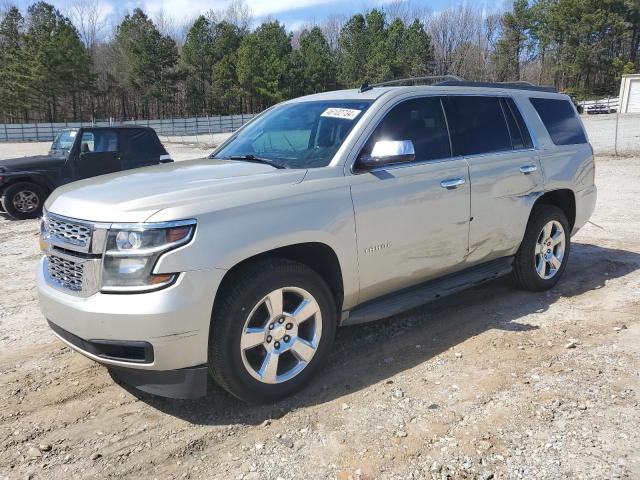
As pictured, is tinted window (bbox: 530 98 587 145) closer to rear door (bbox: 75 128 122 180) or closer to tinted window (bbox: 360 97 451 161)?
tinted window (bbox: 360 97 451 161)

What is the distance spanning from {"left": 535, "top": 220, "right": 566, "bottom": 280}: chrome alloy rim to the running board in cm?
41

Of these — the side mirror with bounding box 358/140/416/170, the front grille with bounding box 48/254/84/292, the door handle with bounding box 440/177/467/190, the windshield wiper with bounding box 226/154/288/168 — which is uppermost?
the side mirror with bounding box 358/140/416/170

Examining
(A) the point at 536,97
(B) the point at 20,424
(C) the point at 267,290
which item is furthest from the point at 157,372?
(A) the point at 536,97

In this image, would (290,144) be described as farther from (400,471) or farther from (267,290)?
(400,471)

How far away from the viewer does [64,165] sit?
10438 millimetres

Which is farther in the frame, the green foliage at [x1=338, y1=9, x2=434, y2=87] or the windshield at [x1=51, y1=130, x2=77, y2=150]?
the green foliage at [x1=338, y1=9, x2=434, y2=87]

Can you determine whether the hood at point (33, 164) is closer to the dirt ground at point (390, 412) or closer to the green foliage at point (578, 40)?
the dirt ground at point (390, 412)

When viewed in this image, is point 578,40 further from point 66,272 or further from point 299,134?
point 66,272

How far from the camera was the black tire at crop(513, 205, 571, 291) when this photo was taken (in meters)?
5.06

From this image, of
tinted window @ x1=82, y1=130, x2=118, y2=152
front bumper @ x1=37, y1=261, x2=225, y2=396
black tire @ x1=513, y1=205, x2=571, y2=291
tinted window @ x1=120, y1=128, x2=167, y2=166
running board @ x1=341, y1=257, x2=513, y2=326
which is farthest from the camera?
tinted window @ x1=120, y1=128, x2=167, y2=166

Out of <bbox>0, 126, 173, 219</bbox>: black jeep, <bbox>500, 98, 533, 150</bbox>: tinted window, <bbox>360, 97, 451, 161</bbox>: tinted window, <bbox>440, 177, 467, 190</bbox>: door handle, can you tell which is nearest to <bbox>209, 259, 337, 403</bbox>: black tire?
<bbox>360, 97, 451, 161</bbox>: tinted window

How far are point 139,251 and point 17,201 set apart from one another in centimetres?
904

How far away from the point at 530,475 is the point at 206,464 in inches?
65.1

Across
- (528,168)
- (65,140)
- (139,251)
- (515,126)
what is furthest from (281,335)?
(65,140)
